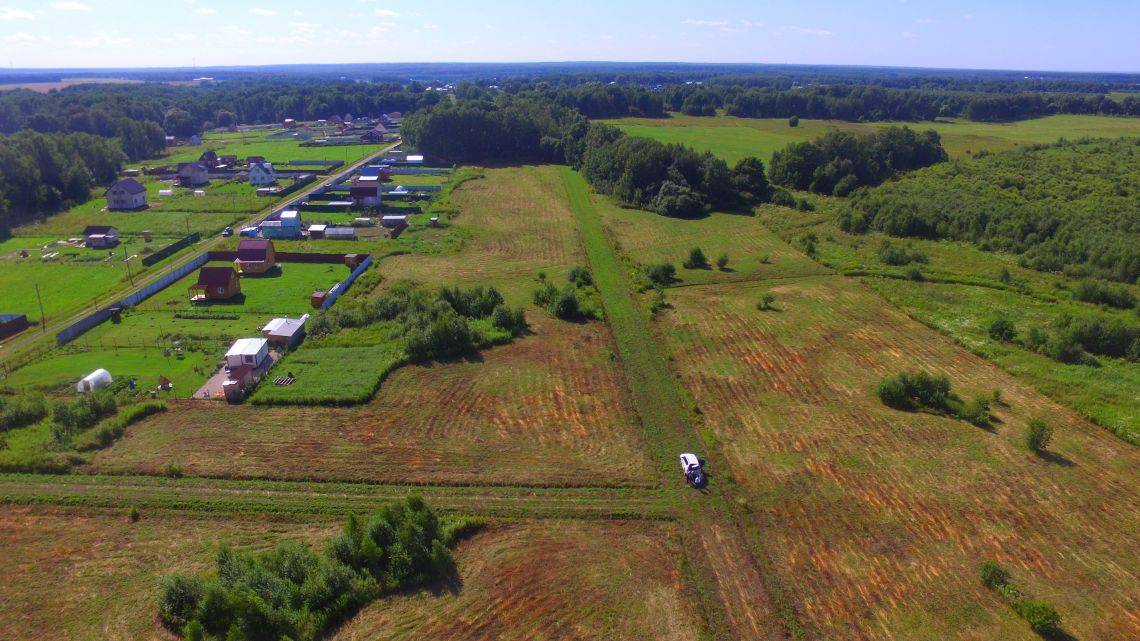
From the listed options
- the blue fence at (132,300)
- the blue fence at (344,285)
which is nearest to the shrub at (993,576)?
the blue fence at (344,285)

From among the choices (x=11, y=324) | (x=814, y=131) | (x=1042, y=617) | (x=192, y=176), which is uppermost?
(x=814, y=131)

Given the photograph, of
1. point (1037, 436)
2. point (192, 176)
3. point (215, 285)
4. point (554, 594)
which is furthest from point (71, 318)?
point (1037, 436)

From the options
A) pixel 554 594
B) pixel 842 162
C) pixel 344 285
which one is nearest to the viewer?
pixel 554 594

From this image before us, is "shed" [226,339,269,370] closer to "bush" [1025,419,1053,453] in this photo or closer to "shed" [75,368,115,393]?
"shed" [75,368,115,393]

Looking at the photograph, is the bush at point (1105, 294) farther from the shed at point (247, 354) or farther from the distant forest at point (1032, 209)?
→ the shed at point (247, 354)

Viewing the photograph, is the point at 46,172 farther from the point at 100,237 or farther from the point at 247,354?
the point at 247,354

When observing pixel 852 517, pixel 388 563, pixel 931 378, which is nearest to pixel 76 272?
pixel 388 563
